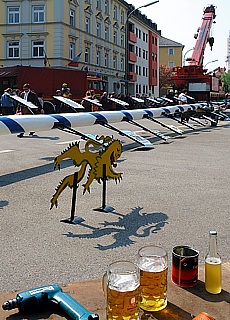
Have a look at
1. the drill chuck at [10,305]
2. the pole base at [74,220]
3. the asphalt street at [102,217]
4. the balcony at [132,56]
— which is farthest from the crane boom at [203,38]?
the drill chuck at [10,305]

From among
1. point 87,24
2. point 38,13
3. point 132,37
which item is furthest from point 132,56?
point 38,13

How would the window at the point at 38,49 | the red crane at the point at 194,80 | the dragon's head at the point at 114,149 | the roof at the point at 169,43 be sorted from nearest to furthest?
the dragon's head at the point at 114,149 < the red crane at the point at 194,80 < the window at the point at 38,49 < the roof at the point at 169,43

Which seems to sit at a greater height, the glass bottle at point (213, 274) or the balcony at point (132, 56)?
the balcony at point (132, 56)

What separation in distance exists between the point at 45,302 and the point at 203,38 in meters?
37.3

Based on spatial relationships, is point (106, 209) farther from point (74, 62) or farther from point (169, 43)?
point (169, 43)

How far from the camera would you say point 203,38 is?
3834cm

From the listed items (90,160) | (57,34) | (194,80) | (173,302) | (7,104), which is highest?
(57,34)

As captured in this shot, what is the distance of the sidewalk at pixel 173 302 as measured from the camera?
10.6 feet

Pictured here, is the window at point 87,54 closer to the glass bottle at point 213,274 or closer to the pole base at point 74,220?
the pole base at point 74,220

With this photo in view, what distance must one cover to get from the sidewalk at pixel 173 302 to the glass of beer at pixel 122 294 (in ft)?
0.73

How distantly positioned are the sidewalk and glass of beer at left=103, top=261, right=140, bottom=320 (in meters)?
0.22

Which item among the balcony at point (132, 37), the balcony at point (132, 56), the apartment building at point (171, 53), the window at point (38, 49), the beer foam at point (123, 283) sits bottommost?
the beer foam at point (123, 283)

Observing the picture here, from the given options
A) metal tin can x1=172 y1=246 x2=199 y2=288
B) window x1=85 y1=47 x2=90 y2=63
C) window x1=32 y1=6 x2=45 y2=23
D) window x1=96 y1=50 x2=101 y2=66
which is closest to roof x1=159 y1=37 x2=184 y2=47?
window x1=96 y1=50 x2=101 y2=66

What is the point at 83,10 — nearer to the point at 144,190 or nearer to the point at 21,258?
the point at 144,190
